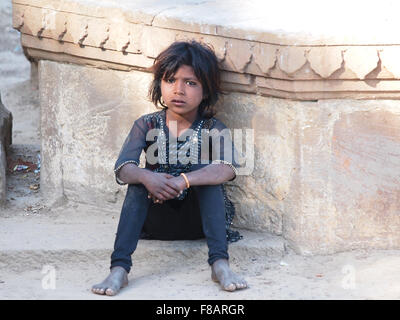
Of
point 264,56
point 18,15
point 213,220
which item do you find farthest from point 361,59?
point 18,15

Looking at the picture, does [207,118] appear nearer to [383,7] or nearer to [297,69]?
[297,69]

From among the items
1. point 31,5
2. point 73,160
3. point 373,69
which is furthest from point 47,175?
point 373,69

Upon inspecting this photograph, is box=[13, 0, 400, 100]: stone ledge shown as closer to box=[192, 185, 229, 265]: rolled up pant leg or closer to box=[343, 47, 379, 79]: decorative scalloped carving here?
box=[343, 47, 379, 79]: decorative scalloped carving

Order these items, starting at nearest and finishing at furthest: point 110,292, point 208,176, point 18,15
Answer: point 110,292
point 208,176
point 18,15

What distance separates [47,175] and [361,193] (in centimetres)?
173

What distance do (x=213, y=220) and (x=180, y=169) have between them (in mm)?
324

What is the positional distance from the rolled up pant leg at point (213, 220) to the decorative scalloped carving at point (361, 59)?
79 centimetres

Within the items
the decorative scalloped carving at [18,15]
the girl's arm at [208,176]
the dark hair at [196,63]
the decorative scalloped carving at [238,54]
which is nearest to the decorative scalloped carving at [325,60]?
the decorative scalloped carving at [238,54]

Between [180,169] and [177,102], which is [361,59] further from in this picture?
[180,169]

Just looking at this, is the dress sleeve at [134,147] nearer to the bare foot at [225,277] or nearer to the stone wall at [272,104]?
the stone wall at [272,104]

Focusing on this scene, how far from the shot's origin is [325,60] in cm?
335

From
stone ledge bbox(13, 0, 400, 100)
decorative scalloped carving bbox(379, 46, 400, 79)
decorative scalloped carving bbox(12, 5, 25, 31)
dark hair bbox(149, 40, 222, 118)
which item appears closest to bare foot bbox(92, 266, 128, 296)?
dark hair bbox(149, 40, 222, 118)

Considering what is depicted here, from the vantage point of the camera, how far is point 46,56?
4.20 meters

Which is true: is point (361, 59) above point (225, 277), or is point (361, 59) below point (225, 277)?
above
